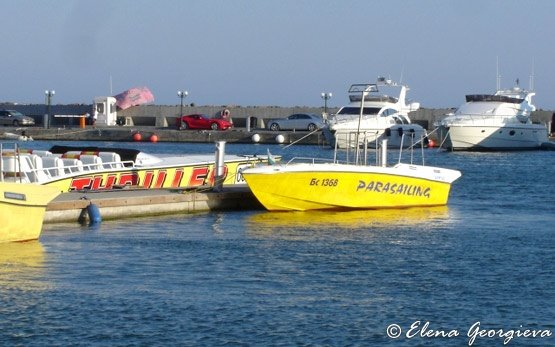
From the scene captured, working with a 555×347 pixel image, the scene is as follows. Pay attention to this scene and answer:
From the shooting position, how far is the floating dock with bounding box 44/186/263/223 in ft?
94.5

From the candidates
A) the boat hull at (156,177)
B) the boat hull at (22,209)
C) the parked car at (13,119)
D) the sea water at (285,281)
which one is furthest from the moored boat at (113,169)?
the parked car at (13,119)

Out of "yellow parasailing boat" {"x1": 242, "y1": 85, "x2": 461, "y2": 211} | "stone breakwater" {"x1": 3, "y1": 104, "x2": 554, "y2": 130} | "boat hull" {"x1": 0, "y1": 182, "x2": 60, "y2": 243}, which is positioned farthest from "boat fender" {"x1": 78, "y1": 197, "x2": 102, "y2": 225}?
"stone breakwater" {"x1": 3, "y1": 104, "x2": 554, "y2": 130}

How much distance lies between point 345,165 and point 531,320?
13.4 metres

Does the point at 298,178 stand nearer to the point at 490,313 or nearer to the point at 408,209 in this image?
the point at 408,209

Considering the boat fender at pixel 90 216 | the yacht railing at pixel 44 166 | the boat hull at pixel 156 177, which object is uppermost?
the yacht railing at pixel 44 166

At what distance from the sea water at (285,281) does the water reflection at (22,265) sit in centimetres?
4

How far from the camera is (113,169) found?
107 feet

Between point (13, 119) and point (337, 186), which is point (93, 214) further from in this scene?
point (13, 119)

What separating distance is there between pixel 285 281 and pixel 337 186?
34.3ft

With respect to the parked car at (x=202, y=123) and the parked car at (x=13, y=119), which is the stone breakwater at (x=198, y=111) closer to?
the parked car at (x=13, y=119)

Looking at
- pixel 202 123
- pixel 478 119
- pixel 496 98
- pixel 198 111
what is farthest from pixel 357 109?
pixel 198 111

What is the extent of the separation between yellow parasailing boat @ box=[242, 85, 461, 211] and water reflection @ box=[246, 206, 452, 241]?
234 millimetres

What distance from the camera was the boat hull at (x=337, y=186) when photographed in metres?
31.8

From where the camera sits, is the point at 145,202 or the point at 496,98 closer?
the point at 145,202
